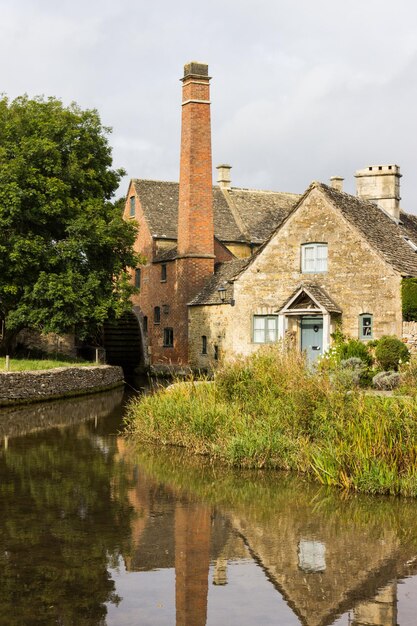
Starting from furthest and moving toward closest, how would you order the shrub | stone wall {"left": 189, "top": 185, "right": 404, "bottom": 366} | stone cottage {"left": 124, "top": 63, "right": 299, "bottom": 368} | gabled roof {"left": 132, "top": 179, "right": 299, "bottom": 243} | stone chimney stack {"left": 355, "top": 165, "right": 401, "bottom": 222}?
1. gabled roof {"left": 132, "top": 179, "right": 299, "bottom": 243}
2. stone cottage {"left": 124, "top": 63, "right": 299, "bottom": 368}
3. stone chimney stack {"left": 355, "top": 165, "right": 401, "bottom": 222}
4. stone wall {"left": 189, "top": 185, "right": 404, "bottom": 366}
5. the shrub

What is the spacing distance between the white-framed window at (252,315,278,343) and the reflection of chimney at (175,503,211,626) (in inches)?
980

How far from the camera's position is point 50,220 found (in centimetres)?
3666

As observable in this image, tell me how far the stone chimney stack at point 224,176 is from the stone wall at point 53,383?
69.3ft

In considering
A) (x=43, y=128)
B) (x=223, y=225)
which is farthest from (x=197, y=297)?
(x=43, y=128)

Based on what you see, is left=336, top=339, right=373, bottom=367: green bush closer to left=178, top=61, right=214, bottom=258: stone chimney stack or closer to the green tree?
the green tree

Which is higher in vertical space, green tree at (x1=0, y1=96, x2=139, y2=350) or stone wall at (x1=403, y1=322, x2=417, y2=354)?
green tree at (x1=0, y1=96, x2=139, y2=350)

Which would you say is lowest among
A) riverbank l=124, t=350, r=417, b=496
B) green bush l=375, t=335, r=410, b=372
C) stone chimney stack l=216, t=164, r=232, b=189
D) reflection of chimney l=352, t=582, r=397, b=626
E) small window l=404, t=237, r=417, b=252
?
reflection of chimney l=352, t=582, r=397, b=626

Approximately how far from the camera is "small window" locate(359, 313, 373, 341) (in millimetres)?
34031

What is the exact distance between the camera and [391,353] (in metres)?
31.4

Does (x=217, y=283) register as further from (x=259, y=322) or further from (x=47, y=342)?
(x=47, y=342)

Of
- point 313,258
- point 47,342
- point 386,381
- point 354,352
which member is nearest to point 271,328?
point 313,258

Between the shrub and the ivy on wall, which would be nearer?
the shrub

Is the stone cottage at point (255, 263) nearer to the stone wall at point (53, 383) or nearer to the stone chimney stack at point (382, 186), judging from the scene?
the stone chimney stack at point (382, 186)

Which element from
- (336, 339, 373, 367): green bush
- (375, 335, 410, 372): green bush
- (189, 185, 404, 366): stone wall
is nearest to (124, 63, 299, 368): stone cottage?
(189, 185, 404, 366): stone wall
